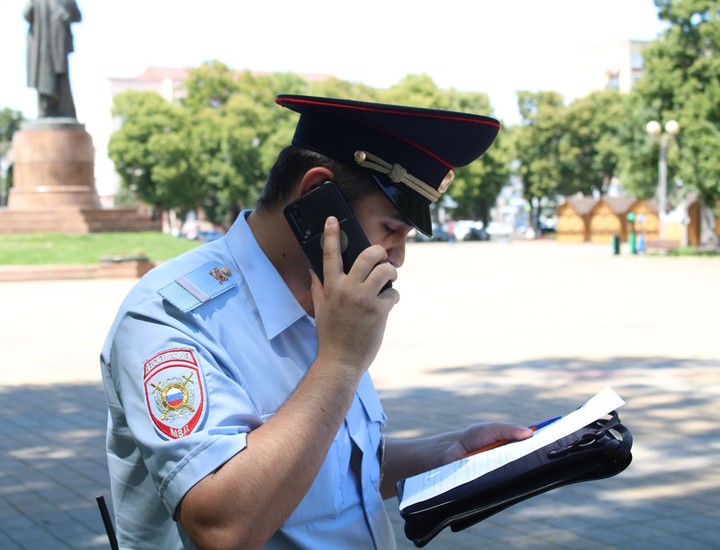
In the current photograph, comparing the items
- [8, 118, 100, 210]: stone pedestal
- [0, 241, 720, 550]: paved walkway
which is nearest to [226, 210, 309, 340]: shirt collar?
[0, 241, 720, 550]: paved walkway

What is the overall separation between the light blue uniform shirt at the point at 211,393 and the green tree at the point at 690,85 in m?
38.0

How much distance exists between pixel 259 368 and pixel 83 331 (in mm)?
12989

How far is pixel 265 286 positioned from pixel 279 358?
14 centimetres

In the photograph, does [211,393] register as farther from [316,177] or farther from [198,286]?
[316,177]

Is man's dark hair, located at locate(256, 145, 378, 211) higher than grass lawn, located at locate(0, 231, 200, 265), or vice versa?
man's dark hair, located at locate(256, 145, 378, 211)

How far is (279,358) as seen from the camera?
1.88 meters

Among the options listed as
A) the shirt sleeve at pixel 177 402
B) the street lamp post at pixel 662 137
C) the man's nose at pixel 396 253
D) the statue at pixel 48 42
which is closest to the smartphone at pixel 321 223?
the man's nose at pixel 396 253

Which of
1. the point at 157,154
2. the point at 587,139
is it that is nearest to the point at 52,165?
the point at 157,154

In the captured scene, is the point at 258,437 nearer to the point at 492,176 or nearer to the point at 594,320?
the point at 594,320

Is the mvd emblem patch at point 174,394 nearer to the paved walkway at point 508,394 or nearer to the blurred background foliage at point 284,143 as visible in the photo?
the paved walkway at point 508,394

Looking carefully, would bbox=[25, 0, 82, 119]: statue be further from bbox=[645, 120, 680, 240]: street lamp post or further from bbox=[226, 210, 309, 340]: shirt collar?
bbox=[226, 210, 309, 340]: shirt collar

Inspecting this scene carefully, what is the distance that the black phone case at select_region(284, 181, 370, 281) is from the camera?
6.02 ft

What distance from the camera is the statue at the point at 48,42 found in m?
29.7

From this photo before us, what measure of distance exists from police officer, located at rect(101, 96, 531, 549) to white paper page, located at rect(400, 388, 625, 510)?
96 mm
